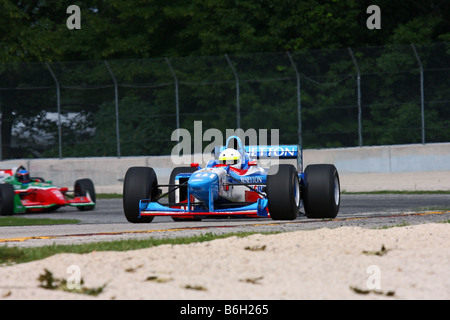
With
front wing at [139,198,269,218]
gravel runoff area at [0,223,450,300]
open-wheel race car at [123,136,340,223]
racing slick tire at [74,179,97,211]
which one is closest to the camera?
gravel runoff area at [0,223,450,300]

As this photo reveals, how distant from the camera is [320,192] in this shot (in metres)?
14.1

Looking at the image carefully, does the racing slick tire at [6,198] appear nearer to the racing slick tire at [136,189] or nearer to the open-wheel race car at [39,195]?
the open-wheel race car at [39,195]

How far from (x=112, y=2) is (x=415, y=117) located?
1339 cm

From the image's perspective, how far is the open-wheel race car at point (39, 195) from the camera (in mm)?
19422

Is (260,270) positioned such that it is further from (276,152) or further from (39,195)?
(39,195)

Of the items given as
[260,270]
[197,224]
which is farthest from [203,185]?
[260,270]

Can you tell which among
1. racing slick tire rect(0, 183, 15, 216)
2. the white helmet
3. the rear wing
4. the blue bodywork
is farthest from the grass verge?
racing slick tire rect(0, 183, 15, 216)

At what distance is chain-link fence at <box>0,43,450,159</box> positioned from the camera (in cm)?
2534

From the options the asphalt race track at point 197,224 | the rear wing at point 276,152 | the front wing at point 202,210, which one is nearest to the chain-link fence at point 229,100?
the asphalt race track at point 197,224

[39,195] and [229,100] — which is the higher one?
[229,100]

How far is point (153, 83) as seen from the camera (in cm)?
2670

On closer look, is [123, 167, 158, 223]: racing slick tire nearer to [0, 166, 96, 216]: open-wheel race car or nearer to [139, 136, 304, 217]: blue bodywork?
[139, 136, 304, 217]: blue bodywork

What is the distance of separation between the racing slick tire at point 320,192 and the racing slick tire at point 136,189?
2.41m

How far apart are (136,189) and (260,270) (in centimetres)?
615
